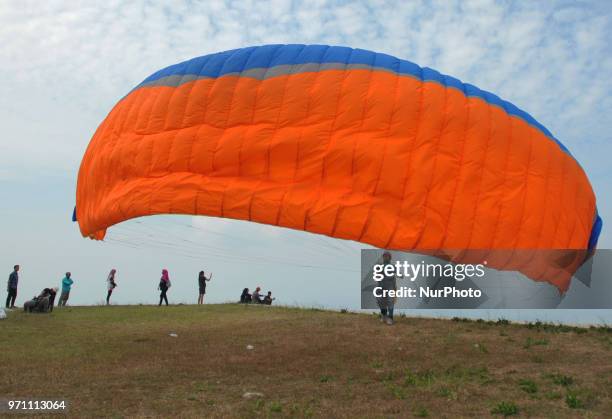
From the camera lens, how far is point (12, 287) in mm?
18078

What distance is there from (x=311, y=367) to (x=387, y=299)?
4.08m

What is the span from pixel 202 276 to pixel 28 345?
10338mm

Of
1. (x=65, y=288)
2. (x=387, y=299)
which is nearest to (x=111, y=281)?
(x=65, y=288)

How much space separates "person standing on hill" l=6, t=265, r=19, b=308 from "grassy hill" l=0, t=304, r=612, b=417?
3342mm

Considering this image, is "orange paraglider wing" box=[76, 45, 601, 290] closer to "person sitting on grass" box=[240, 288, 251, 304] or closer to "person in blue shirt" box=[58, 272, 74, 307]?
"person in blue shirt" box=[58, 272, 74, 307]

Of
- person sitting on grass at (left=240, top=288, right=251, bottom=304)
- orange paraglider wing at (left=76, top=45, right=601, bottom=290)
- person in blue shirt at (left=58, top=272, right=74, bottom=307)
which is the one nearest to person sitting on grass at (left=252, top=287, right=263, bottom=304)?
person sitting on grass at (left=240, top=288, right=251, bottom=304)

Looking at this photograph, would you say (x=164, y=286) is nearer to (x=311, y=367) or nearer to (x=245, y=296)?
(x=245, y=296)

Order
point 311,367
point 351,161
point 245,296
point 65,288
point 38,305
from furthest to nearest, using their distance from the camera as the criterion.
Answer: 1. point 245,296
2. point 65,288
3. point 38,305
4. point 311,367
5. point 351,161

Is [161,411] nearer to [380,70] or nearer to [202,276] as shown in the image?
[380,70]

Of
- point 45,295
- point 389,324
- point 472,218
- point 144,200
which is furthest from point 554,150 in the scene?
point 45,295

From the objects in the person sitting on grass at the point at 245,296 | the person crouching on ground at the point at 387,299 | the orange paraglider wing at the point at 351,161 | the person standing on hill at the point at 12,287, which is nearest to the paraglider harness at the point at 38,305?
the person standing on hill at the point at 12,287

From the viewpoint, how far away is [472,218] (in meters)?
9.31

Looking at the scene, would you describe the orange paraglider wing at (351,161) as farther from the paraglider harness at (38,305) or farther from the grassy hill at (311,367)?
the paraglider harness at (38,305)

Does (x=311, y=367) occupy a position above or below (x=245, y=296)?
below
